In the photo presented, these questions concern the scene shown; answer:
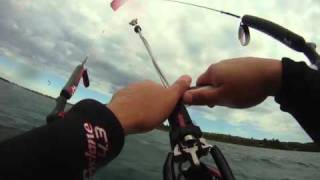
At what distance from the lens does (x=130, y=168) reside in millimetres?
27109

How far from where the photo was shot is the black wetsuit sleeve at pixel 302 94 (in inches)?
78.6

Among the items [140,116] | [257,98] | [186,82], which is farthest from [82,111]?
[257,98]

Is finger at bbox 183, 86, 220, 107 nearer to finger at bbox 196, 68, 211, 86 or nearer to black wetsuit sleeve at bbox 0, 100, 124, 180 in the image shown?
finger at bbox 196, 68, 211, 86

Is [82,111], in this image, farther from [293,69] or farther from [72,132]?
[293,69]

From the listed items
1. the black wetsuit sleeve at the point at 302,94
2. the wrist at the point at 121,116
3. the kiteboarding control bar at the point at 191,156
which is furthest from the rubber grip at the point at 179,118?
the black wetsuit sleeve at the point at 302,94

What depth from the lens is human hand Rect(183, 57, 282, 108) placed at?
196 centimetres

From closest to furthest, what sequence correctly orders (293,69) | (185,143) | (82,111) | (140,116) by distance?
(82,111) → (140,116) → (185,143) → (293,69)

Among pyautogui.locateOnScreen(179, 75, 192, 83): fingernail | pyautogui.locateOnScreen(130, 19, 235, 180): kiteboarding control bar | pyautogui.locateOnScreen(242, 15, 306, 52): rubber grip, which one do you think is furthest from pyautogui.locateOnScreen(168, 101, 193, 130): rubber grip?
pyautogui.locateOnScreen(242, 15, 306, 52): rubber grip

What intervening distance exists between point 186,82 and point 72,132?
3.13 ft

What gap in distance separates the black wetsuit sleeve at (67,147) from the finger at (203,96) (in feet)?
2.25

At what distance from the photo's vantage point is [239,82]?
77.3 inches

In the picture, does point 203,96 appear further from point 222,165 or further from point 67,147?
point 67,147

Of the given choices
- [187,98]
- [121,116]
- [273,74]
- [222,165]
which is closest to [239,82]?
[273,74]

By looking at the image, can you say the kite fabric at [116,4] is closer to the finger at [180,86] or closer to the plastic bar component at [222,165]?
the finger at [180,86]
